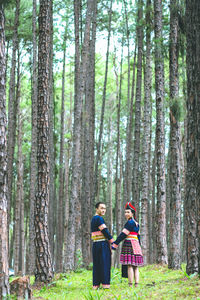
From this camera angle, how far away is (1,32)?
5809 millimetres

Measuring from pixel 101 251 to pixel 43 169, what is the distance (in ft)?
6.75

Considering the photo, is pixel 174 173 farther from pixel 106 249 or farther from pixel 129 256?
pixel 106 249

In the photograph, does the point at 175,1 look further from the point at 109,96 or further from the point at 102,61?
the point at 109,96

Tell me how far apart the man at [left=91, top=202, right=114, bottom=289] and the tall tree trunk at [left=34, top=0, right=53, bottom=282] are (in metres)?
1.11

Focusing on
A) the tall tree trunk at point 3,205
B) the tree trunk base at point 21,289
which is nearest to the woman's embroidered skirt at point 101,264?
the tree trunk base at point 21,289

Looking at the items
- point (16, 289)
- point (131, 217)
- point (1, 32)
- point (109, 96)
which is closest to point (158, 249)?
point (131, 217)

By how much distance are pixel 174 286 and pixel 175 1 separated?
7.03 metres

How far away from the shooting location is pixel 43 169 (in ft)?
25.9

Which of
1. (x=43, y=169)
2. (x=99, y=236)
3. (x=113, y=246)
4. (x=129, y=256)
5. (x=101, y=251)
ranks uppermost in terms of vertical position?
(x=43, y=169)

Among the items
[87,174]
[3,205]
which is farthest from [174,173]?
[3,205]

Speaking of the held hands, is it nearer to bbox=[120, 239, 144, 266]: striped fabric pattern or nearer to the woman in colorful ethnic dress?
A: the woman in colorful ethnic dress

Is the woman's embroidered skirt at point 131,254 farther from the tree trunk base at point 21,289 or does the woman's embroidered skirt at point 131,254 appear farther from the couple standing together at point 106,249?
the tree trunk base at point 21,289

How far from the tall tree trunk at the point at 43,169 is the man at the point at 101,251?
1108 mm

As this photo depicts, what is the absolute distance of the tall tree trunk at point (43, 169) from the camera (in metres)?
7.73
